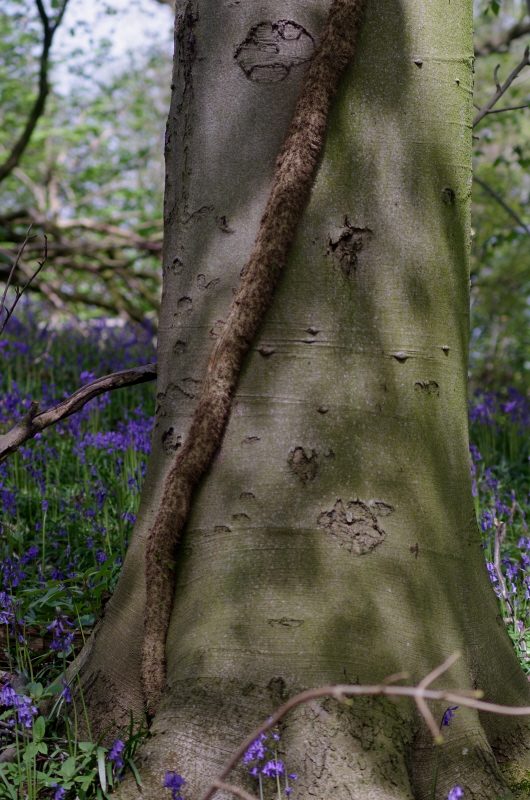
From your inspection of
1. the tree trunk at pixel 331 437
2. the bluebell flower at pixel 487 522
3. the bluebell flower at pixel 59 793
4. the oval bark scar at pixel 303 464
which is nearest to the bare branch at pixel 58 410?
the tree trunk at pixel 331 437

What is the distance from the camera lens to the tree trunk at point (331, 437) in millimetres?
1435

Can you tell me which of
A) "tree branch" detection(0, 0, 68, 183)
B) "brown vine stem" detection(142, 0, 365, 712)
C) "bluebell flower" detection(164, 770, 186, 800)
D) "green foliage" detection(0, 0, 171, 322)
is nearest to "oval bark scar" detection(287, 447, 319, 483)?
"brown vine stem" detection(142, 0, 365, 712)

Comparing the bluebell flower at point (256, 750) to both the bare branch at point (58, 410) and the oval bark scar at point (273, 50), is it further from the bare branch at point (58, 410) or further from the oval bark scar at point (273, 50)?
the oval bark scar at point (273, 50)

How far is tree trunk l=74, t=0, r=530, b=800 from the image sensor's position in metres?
1.43

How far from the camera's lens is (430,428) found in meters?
1.60

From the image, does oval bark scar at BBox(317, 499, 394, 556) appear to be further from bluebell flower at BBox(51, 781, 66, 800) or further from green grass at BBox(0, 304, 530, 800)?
bluebell flower at BBox(51, 781, 66, 800)

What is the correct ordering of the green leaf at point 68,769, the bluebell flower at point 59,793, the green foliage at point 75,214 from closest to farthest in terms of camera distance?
the bluebell flower at point 59,793, the green leaf at point 68,769, the green foliage at point 75,214

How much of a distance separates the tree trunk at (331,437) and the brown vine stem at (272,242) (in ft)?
0.10

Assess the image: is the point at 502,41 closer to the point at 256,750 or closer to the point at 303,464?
the point at 303,464

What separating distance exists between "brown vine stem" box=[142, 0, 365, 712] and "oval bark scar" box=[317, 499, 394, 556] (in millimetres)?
321

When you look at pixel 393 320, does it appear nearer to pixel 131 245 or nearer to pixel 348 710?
pixel 348 710

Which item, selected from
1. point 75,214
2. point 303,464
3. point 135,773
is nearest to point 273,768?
point 135,773

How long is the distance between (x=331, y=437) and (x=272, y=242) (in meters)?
0.48

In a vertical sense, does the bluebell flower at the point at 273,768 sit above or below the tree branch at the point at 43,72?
below
